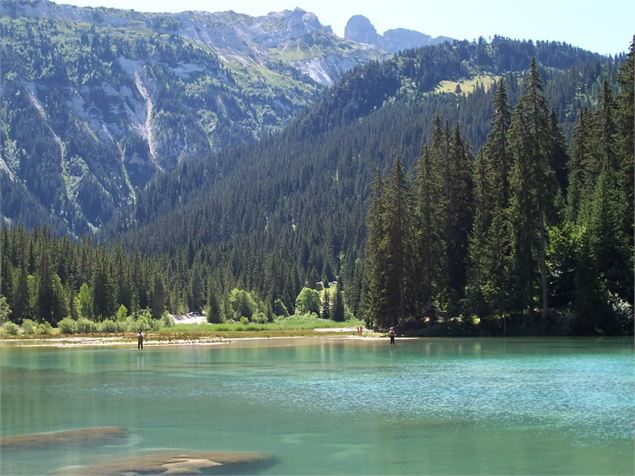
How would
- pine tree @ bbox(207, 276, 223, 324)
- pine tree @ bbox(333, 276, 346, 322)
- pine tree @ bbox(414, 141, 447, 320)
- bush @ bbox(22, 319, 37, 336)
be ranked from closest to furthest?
pine tree @ bbox(414, 141, 447, 320) < bush @ bbox(22, 319, 37, 336) < pine tree @ bbox(207, 276, 223, 324) < pine tree @ bbox(333, 276, 346, 322)

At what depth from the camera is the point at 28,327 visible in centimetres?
12331

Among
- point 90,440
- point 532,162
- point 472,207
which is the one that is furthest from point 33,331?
point 90,440

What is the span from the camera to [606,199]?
2965 inches

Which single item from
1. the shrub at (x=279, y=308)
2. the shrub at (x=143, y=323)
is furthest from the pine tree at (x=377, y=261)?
the shrub at (x=279, y=308)

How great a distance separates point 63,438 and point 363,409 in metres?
11.5

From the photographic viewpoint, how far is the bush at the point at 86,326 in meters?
127

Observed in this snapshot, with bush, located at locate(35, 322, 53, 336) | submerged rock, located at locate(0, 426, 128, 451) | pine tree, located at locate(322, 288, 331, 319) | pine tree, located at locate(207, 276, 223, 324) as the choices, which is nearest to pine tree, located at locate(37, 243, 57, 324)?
bush, located at locate(35, 322, 53, 336)

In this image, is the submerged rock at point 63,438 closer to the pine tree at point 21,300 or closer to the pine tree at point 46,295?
the pine tree at point 46,295

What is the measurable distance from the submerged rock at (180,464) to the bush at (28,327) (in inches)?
4005

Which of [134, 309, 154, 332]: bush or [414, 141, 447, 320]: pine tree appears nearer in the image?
[414, 141, 447, 320]: pine tree

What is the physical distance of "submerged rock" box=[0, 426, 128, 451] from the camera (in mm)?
27812

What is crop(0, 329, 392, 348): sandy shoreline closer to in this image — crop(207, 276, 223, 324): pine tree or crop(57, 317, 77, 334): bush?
crop(57, 317, 77, 334): bush

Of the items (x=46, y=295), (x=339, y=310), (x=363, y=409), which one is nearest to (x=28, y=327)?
(x=46, y=295)

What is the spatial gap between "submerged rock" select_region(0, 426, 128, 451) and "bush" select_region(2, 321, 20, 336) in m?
94.1
